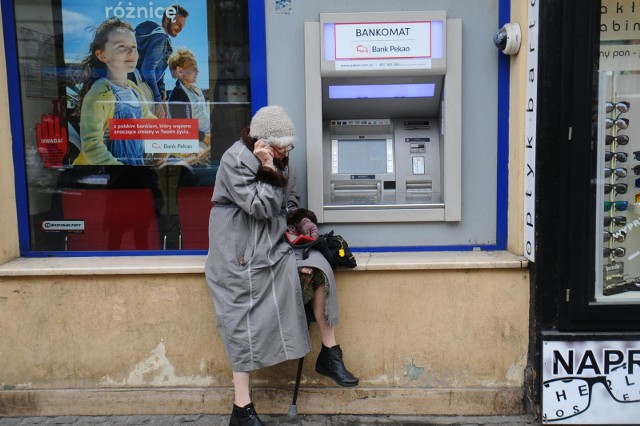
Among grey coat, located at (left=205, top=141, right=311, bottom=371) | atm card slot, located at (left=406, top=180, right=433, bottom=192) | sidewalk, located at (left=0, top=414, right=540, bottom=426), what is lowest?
sidewalk, located at (left=0, top=414, right=540, bottom=426)

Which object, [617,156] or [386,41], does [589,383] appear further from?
[386,41]

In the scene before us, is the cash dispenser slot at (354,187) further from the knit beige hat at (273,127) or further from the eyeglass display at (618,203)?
the eyeglass display at (618,203)

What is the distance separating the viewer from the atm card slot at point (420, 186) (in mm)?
3885

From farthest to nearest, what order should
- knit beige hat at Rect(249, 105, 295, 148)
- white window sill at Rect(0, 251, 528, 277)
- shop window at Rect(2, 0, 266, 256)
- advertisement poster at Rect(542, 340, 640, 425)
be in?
shop window at Rect(2, 0, 266, 256)
white window sill at Rect(0, 251, 528, 277)
advertisement poster at Rect(542, 340, 640, 425)
knit beige hat at Rect(249, 105, 295, 148)

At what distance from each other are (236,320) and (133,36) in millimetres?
1892

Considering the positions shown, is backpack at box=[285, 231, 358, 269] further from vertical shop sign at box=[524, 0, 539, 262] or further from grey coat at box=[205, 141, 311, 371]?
vertical shop sign at box=[524, 0, 539, 262]

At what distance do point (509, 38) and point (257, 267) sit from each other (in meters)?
1.90

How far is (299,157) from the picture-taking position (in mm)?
3928

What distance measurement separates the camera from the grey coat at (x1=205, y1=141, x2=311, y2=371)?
336cm

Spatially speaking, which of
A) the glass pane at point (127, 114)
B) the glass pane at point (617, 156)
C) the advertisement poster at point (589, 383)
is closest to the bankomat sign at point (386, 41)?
the glass pane at point (127, 114)

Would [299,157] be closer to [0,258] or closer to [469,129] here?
[469,129]

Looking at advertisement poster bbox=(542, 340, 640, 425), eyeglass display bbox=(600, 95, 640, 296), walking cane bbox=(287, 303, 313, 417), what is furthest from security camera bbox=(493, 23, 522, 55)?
walking cane bbox=(287, 303, 313, 417)

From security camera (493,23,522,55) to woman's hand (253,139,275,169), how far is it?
1.49m

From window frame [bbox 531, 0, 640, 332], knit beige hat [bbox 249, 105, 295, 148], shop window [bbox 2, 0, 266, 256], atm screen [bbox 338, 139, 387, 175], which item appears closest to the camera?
knit beige hat [bbox 249, 105, 295, 148]
